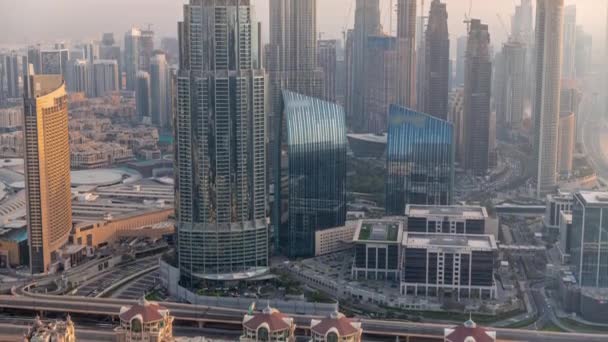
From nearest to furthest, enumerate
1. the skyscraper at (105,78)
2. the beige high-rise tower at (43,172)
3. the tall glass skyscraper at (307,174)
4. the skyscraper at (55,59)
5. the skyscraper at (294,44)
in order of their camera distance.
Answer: the beige high-rise tower at (43,172) < the tall glass skyscraper at (307,174) < the skyscraper at (55,59) < the skyscraper at (294,44) < the skyscraper at (105,78)

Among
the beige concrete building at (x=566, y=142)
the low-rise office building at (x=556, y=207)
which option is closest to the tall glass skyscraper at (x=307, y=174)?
the low-rise office building at (x=556, y=207)

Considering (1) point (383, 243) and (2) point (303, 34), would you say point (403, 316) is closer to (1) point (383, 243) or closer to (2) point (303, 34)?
(1) point (383, 243)

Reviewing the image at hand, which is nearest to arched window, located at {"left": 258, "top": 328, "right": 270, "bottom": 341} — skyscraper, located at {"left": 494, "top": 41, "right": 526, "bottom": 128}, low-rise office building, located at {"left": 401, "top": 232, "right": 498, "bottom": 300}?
low-rise office building, located at {"left": 401, "top": 232, "right": 498, "bottom": 300}

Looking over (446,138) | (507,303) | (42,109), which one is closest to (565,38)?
(446,138)

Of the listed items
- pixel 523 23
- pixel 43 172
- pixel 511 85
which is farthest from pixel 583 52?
pixel 43 172

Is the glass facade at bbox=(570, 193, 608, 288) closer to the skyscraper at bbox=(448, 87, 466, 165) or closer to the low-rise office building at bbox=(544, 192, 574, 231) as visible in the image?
the low-rise office building at bbox=(544, 192, 574, 231)

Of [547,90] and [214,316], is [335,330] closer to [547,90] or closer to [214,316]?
[214,316]

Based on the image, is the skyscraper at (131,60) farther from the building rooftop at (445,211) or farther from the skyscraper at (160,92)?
the building rooftop at (445,211)
